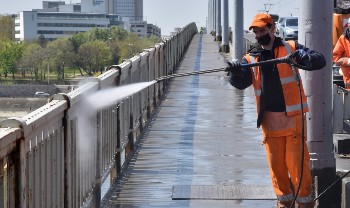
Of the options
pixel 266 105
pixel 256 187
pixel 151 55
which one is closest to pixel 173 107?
pixel 151 55

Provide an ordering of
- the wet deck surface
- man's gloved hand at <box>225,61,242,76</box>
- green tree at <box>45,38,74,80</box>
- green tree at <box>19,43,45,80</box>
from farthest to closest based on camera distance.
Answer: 1. green tree at <box>45,38,74,80</box>
2. green tree at <box>19,43,45,80</box>
3. the wet deck surface
4. man's gloved hand at <box>225,61,242,76</box>

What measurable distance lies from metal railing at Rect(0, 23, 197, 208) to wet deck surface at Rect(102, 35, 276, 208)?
0.36 m

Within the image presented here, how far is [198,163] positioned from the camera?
12.4 meters

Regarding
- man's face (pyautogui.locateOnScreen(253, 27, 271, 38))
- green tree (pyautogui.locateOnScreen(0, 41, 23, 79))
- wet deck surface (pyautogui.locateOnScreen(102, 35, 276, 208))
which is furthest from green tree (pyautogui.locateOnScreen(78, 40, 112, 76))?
man's face (pyautogui.locateOnScreen(253, 27, 271, 38))

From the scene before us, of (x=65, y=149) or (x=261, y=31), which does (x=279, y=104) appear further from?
(x=65, y=149)

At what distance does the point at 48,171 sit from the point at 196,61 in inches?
1321

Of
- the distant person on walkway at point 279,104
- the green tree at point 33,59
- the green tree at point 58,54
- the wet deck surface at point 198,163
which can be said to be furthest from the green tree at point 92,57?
the distant person on walkway at point 279,104

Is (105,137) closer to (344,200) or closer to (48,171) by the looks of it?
(344,200)

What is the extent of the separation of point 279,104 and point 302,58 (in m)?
0.54

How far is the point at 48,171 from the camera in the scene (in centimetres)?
696

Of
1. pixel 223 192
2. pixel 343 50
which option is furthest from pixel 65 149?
pixel 343 50

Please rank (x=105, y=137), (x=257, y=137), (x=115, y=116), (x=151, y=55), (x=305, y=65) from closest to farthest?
(x=305, y=65) < (x=105, y=137) < (x=115, y=116) < (x=257, y=137) < (x=151, y=55)

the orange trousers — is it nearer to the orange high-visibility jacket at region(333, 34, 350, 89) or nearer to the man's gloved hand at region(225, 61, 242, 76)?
the man's gloved hand at region(225, 61, 242, 76)

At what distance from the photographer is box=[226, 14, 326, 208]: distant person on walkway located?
8.41m
